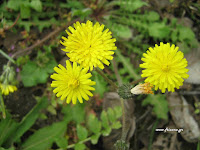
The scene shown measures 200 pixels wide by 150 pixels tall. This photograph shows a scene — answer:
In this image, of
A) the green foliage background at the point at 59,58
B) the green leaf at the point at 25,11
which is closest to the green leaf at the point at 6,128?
the green foliage background at the point at 59,58

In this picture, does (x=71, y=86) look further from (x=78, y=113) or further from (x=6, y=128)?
(x=6, y=128)

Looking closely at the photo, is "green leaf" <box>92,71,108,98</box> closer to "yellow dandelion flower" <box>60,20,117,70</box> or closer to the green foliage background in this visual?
the green foliage background

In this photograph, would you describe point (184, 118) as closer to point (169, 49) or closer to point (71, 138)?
point (169, 49)

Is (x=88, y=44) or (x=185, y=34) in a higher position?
(x=185, y=34)

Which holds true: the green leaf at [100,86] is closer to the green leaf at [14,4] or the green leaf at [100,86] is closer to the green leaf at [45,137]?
the green leaf at [45,137]

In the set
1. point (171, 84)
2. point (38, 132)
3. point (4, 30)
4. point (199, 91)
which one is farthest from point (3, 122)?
point (199, 91)

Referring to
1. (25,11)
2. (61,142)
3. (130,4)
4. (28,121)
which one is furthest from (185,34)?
(28,121)
